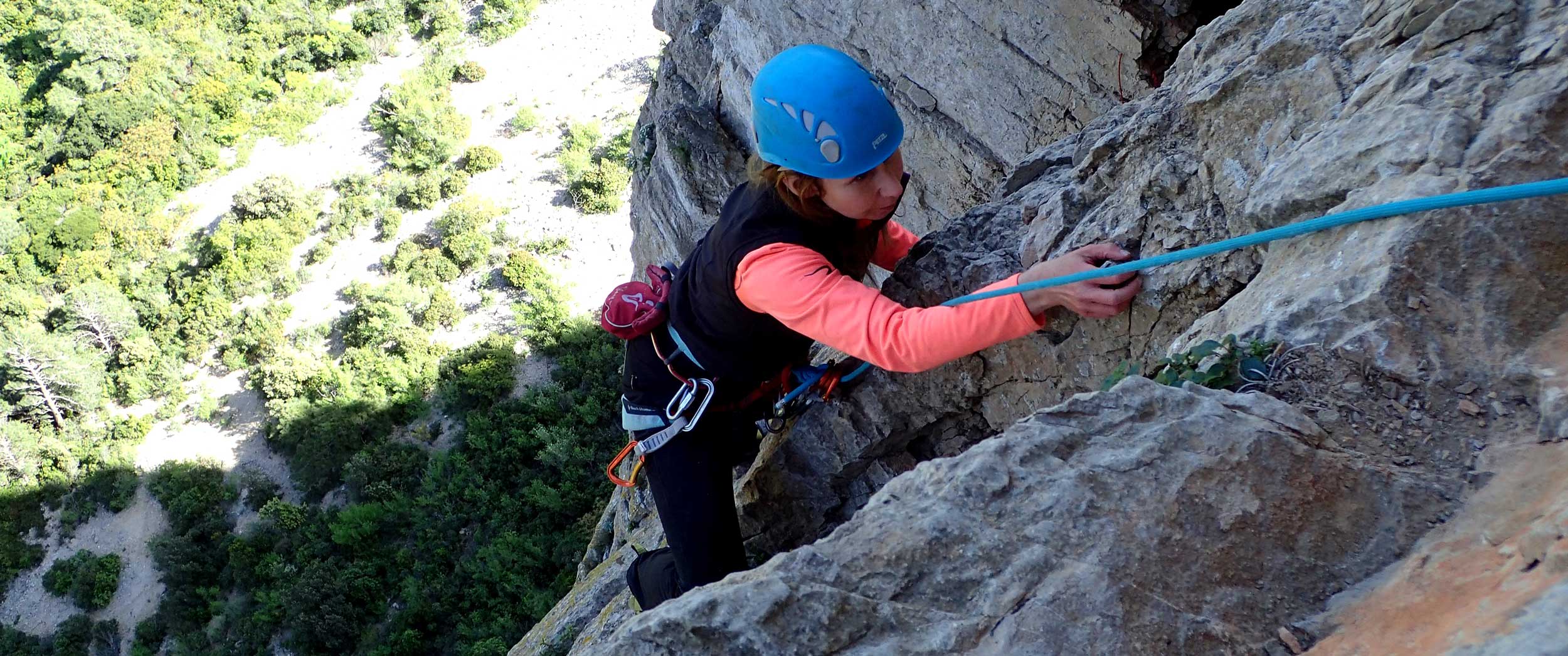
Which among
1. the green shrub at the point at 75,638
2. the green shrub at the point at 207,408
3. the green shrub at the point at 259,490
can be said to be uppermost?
the green shrub at the point at 207,408

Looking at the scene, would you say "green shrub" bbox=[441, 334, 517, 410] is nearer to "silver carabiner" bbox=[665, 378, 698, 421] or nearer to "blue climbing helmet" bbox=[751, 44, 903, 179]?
"silver carabiner" bbox=[665, 378, 698, 421]

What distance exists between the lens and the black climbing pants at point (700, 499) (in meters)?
3.56

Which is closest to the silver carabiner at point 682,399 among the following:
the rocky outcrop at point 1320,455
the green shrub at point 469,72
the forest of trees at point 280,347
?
the rocky outcrop at point 1320,455

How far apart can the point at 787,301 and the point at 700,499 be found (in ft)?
3.94

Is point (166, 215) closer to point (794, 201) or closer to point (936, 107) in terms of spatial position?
point (936, 107)

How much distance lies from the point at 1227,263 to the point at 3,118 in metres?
44.9

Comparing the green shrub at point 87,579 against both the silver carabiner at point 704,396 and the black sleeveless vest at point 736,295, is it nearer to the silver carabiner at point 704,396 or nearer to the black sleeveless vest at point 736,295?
the silver carabiner at point 704,396

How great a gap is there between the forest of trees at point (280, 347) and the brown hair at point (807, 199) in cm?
1485

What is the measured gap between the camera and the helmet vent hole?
2.69 meters

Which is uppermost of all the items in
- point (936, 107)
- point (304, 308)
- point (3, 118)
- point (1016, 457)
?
point (1016, 457)

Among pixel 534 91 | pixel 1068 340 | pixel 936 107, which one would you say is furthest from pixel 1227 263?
pixel 534 91

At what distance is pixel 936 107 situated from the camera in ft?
23.4

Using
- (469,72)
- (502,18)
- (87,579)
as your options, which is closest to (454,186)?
(469,72)

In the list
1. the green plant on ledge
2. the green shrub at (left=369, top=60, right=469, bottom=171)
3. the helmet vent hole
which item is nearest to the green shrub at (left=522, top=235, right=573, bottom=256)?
the green shrub at (left=369, top=60, right=469, bottom=171)
